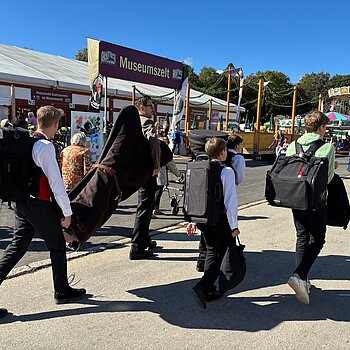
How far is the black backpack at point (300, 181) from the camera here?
356cm

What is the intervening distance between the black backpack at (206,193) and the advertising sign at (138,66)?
40.3ft

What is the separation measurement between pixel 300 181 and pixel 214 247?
1.03 metres

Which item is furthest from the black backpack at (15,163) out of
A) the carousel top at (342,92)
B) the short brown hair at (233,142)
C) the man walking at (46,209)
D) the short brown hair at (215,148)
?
the carousel top at (342,92)

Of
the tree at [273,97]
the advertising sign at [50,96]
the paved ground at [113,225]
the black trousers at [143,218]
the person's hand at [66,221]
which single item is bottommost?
the paved ground at [113,225]

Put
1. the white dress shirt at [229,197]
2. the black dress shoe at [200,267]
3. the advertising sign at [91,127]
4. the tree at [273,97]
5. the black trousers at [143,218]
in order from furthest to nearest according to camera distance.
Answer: the tree at [273,97], the advertising sign at [91,127], the black trousers at [143,218], the black dress shoe at [200,267], the white dress shirt at [229,197]

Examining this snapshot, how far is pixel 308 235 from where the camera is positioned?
3.90 m

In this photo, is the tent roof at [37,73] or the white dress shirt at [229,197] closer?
the white dress shirt at [229,197]

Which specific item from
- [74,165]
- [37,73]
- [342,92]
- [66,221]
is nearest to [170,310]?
[66,221]

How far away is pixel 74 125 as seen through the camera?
1402cm

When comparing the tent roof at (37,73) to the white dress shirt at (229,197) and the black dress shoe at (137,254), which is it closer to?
the black dress shoe at (137,254)

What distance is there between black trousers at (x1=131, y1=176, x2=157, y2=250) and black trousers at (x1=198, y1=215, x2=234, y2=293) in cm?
152

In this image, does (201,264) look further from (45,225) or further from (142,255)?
(45,225)

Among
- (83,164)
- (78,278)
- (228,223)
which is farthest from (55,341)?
(83,164)

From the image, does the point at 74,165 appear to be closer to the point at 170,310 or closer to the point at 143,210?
the point at 143,210
